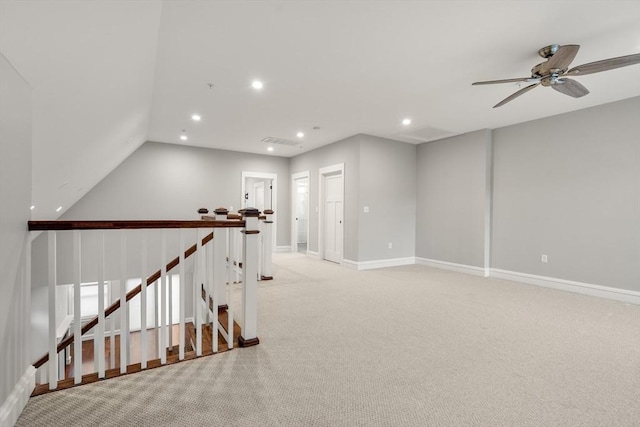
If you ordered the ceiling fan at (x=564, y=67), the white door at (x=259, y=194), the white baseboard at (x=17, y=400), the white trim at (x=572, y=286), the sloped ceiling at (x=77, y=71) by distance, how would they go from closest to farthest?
the white baseboard at (x=17, y=400) < the sloped ceiling at (x=77, y=71) < the ceiling fan at (x=564, y=67) < the white trim at (x=572, y=286) < the white door at (x=259, y=194)

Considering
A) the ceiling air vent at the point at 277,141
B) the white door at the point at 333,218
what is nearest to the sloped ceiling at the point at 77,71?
the ceiling air vent at the point at 277,141

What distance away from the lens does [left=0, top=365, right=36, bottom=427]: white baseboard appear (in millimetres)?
1338

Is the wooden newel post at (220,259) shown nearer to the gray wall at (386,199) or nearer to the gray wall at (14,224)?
the gray wall at (14,224)

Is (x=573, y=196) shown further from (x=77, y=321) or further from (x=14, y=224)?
(x=14, y=224)

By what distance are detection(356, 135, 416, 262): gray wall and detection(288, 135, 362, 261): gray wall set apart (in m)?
0.12

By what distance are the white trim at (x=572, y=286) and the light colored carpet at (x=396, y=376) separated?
0.43 m

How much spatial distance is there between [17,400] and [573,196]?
18.9 ft

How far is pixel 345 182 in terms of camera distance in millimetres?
5555

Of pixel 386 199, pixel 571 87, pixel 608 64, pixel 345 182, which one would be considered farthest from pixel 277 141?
pixel 608 64

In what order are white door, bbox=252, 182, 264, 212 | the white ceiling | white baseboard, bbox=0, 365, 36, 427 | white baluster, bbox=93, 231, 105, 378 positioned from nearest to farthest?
white baseboard, bbox=0, 365, 36, 427 → white baluster, bbox=93, 231, 105, 378 → the white ceiling → white door, bbox=252, 182, 264, 212

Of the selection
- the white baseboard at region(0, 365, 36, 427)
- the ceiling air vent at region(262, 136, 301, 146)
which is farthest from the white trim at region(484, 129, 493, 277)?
the white baseboard at region(0, 365, 36, 427)

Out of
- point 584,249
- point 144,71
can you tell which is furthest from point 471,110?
point 144,71

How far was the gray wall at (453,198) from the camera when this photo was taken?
4.90 meters

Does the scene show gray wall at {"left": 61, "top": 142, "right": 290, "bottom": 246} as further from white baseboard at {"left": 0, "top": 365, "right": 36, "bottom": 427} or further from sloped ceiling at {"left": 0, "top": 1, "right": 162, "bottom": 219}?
white baseboard at {"left": 0, "top": 365, "right": 36, "bottom": 427}
